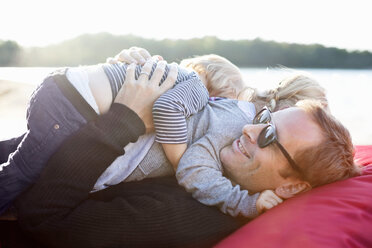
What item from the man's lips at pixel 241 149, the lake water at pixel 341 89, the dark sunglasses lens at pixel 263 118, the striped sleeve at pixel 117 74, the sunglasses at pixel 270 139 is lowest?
the lake water at pixel 341 89

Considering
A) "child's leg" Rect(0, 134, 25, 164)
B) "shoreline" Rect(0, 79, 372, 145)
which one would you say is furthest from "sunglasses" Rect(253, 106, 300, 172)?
"shoreline" Rect(0, 79, 372, 145)

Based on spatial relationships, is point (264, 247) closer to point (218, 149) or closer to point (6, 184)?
point (218, 149)

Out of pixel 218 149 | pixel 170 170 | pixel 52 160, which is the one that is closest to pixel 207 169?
pixel 218 149

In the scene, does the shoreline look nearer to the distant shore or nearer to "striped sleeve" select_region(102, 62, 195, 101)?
the distant shore

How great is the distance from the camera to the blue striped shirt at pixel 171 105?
51.3 inches

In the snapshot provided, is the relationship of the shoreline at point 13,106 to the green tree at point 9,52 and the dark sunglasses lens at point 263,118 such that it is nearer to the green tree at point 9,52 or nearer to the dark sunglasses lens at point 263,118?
the dark sunglasses lens at point 263,118

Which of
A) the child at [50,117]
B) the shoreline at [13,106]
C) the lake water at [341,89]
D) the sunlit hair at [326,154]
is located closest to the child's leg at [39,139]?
the child at [50,117]

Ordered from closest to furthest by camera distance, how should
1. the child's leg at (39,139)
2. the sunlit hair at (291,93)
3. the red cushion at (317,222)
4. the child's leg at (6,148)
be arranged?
1. the red cushion at (317,222)
2. the child's leg at (39,139)
3. the child's leg at (6,148)
4. the sunlit hair at (291,93)

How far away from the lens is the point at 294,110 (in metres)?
1.41

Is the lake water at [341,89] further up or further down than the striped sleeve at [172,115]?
further down

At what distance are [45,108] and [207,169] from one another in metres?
0.64

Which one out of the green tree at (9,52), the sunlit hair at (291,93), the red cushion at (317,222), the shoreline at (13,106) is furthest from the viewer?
the green tree at (9,52)

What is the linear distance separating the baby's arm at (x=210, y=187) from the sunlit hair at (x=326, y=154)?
235 millimetres

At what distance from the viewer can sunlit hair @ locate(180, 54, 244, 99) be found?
223 centimetres
